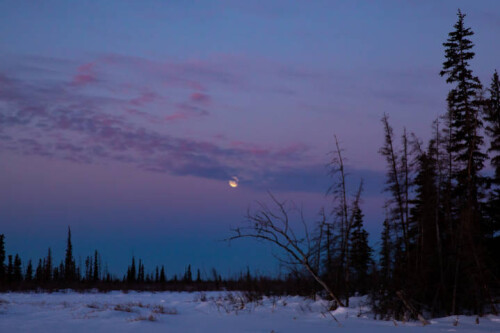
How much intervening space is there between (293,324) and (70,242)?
8171cm

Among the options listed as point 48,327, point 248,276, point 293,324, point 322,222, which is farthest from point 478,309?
point 48,327

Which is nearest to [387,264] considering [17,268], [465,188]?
[465,188]

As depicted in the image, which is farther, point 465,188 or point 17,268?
point 17,268

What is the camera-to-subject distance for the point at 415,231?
24359 millimetres

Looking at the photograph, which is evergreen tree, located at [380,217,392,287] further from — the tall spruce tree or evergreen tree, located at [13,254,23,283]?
evergreen tree, located at [13,254,23,283]

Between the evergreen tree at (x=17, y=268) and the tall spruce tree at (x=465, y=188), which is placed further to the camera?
the evergreen tree at (x=17, y=268)

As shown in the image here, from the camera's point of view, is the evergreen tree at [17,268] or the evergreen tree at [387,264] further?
the evergreen tree at [17,268]

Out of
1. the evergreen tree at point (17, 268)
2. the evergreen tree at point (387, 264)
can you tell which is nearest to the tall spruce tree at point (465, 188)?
the evergreen tree at point (387, 264)

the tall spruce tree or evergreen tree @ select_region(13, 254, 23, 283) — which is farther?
evergreen tree @ select_region(13, 254, 23, 283)

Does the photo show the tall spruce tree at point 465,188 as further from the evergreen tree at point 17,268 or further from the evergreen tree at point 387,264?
the evergreen tree at point 17,268

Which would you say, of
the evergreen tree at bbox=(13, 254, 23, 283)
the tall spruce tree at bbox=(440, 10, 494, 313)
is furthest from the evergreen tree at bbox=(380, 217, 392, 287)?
the evergreen tree at bbox=(13, 254, 23, 283)

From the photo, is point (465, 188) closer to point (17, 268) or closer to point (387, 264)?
point (387, 264)

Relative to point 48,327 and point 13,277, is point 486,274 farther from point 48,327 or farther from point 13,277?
point 13,277

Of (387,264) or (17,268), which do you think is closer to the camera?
(387,264)
